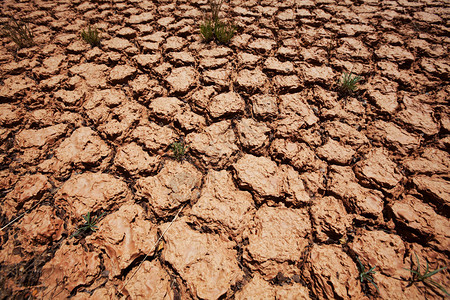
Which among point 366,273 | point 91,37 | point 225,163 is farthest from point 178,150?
point 91,37

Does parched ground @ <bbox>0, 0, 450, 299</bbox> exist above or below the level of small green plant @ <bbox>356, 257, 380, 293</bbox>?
above

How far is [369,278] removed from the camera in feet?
2.73

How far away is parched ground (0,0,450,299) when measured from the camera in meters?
0.86

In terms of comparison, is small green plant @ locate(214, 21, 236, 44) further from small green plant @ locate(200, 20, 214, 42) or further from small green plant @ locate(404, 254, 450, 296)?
small green plant @ locate(404, 254, 450, 296)

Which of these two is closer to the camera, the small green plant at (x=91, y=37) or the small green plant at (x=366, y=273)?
the small green plant at (x=366, y=273)

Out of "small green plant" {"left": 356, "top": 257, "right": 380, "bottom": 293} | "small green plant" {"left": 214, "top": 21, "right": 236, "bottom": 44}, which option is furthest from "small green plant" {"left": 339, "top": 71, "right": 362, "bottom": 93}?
"small green plant" {"left": 356, "top": 257, "right": 380, "bottom": 293}

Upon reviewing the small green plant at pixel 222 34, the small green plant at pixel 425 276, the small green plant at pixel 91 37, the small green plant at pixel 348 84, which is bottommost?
the small green plant at pixel 425 276

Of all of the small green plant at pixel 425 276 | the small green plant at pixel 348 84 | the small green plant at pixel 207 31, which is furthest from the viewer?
the small green plant at pixel 207 31

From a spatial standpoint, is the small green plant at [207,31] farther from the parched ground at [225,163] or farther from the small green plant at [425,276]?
the small green plant at [425,276]

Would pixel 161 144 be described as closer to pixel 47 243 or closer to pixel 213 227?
pixel 213 227

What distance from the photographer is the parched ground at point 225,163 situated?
2.81ft

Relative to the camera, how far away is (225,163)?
3.85ft

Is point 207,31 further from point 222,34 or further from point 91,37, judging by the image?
point 91,37

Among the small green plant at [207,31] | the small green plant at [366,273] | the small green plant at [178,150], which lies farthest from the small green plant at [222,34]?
the small green plant at [366,273]
